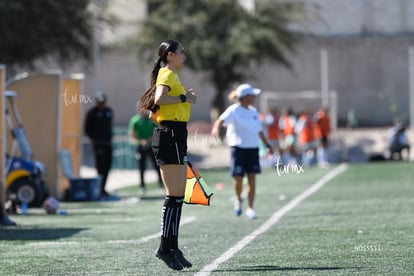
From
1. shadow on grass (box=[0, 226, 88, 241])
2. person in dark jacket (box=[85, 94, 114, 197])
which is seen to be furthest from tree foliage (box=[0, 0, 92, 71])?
shadow on grass (box=[0, 226, 88, 241])

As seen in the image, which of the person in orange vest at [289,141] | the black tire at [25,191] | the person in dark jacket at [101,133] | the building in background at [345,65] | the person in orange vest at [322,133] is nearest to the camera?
the black tire at [25,191]

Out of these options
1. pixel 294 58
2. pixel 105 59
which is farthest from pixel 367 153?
pixel 105 59

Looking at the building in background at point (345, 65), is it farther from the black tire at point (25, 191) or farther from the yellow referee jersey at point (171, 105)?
the yellow referee jersey at point (171, 105)

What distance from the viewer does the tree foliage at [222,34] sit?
50.4 m

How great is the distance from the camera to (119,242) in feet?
47.2

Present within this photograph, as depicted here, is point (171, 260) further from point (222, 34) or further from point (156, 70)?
point (222, 34)

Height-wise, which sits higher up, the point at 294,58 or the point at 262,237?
the point at 294,58

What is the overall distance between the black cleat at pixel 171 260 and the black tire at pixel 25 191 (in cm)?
1076

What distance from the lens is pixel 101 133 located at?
25.0m

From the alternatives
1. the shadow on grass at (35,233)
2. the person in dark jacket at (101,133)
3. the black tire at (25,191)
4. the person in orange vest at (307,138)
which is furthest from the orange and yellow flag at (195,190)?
the person in orange vest at (307,138)

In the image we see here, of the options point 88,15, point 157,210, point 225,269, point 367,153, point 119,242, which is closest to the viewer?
point 225,269

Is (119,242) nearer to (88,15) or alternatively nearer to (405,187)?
(405,187)

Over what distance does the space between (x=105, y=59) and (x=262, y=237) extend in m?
45.0

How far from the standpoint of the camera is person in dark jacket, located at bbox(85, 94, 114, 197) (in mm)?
25000
